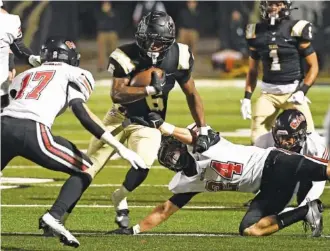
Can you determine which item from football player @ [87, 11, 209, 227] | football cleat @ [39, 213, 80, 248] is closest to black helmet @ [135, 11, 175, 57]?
football player @ [87, 11, 209, 227]

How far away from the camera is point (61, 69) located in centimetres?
725

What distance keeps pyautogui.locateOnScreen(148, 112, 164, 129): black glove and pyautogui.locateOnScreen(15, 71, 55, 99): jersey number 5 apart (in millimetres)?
889

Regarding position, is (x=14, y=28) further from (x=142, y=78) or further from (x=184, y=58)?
(x=184, y=58)

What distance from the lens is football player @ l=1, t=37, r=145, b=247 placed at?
691 cm

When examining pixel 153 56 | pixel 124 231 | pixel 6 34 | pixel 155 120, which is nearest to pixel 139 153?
pixel 155 120

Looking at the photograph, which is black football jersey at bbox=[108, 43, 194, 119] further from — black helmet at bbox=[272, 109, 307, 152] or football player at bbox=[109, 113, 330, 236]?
black helmet at bbox=[272, 109, 307, 152]

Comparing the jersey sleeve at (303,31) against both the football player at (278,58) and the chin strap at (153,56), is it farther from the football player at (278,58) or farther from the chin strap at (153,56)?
the chin strap at (153,56)

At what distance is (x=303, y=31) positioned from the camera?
10.1 m

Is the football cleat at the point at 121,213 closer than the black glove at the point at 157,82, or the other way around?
the black glove at the point at 157,82

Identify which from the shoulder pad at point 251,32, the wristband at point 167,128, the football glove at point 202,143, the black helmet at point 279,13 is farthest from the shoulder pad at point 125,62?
the shoulder pad at point 251,32

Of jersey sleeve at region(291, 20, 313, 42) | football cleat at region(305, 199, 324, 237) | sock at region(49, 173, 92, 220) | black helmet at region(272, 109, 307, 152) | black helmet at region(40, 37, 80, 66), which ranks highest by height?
black helmet at region(40, 37, 80, 66)

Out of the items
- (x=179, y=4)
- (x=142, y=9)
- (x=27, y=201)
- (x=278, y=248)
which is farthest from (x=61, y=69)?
(x=179, y=4)

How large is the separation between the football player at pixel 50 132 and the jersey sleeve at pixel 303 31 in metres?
3.35

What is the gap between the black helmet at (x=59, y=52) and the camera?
7.41 meters
